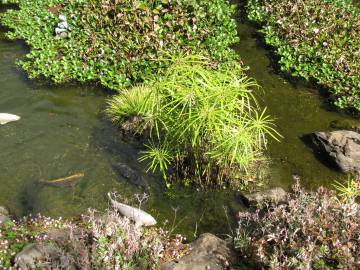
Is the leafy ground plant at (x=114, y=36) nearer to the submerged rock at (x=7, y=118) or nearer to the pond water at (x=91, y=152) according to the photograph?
the pond water at (x=91, y=152)

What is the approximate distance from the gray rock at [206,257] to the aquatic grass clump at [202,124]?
136cm

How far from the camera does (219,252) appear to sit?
18.7ft

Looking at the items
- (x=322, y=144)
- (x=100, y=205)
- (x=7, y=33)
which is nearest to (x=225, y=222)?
(x=100, y=205)

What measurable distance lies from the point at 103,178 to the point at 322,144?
430cm

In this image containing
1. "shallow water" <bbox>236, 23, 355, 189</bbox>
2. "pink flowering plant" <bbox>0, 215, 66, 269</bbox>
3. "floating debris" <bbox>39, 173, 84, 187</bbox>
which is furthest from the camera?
"shallow water" <bbox>236, 23, 355, 189</bbox>

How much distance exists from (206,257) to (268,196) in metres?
1.93

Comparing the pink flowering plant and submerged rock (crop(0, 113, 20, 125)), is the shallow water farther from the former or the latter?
submerged rock (crop(0, 113, 20, 125))

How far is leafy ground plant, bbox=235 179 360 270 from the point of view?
4.88 metres

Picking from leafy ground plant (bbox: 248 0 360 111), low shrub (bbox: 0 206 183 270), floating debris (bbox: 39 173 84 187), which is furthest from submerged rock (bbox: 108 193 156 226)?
leafy ground plant (bbox: 248 0 360 111)

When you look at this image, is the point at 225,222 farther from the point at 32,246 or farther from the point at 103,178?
the point at 32,246

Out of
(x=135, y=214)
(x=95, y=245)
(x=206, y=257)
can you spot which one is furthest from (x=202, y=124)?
(x=95, y=245)

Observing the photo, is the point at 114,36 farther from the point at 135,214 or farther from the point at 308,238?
the point at 308,238

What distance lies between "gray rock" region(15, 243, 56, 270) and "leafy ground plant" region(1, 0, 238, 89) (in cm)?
491

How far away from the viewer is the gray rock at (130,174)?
7547mm
